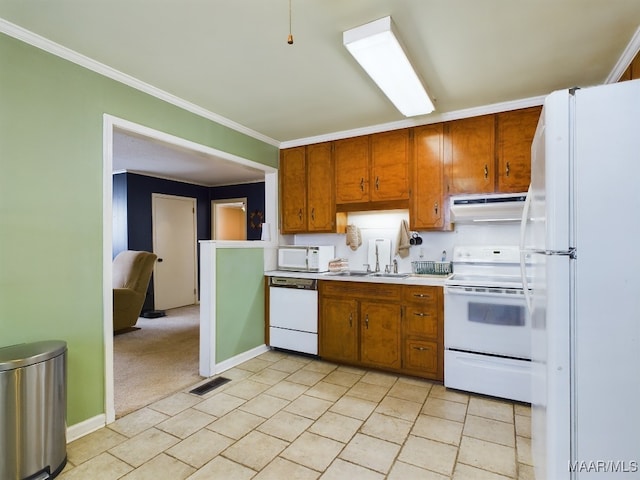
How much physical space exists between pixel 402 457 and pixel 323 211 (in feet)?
8.25

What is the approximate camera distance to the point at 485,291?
2.62 m

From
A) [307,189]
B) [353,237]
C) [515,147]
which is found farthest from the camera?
[307,189]

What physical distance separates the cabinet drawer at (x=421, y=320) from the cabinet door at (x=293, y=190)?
1.59 metres

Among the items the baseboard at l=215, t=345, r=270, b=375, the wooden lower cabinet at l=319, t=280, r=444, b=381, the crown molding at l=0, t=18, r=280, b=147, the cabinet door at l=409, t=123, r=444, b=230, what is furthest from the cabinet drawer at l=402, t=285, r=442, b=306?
the crown molding at l=0, t=18, r=280, b=147

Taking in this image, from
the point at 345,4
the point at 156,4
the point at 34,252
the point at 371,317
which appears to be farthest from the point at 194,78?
the point at 371,317

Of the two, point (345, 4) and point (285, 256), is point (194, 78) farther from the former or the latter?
point (285, 256)

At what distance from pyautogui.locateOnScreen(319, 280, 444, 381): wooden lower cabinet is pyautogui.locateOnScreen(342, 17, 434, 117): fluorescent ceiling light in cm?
159

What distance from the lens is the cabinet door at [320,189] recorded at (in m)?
3.79

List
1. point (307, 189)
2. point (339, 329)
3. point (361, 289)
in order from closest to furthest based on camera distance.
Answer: point (361, 289) < point (339, 329) < point (307, 189)

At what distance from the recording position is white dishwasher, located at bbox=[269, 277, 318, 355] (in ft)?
11.6

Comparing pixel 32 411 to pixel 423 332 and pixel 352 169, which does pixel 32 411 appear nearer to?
pixel 423 332

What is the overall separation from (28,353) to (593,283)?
2.48 meters

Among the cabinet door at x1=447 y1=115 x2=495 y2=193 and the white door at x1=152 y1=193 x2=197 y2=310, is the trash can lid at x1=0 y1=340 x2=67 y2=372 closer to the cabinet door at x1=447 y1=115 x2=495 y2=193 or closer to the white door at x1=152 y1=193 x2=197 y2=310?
the cabinet door at x1=447 y1=115 x2=495 y2=193

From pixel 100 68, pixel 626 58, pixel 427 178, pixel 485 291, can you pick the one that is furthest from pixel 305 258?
pixel 626 58
